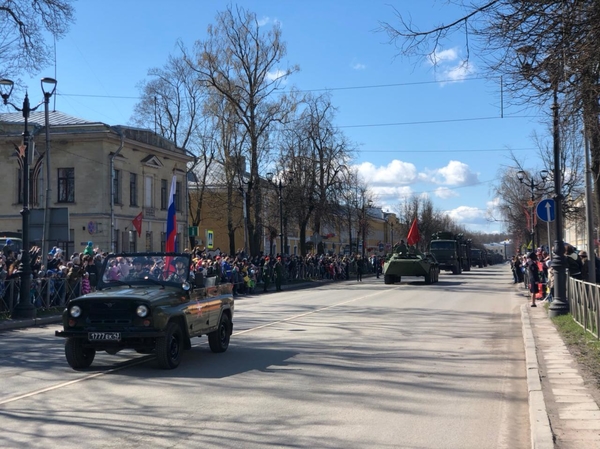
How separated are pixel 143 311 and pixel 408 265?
29.4 meters

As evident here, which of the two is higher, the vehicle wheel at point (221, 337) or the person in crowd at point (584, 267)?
the person in crowd at point (584, 267)

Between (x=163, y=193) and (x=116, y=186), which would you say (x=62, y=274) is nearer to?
(x=116, y=186)

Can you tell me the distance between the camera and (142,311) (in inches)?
395

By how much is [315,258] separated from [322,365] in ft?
124

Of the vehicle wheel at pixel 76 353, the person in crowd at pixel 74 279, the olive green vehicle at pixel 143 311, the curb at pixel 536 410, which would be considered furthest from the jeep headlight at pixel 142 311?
the person in crowd at pixel 74 279

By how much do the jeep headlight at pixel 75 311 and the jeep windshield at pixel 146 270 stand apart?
104cm

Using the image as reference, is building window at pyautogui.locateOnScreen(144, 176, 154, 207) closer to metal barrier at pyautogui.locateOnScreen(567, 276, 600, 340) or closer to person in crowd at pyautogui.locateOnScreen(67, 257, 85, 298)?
person in crowd at pyautogui.locateOnScreen(67, 257, 85, 298)

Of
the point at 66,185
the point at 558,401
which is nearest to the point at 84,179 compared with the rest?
the point at 66,185

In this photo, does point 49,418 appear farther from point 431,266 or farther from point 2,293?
point 431,266

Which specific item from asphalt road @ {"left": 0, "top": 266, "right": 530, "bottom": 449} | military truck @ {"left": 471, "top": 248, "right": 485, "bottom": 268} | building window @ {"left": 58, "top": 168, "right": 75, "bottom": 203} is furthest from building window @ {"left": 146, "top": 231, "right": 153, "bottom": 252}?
military truck @ {"left": 471, "top": 248, "right": 485, "bottom": 268}

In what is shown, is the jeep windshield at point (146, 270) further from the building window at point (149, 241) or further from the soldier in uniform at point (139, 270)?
the building window at point (149, 241)

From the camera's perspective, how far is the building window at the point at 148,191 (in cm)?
4856

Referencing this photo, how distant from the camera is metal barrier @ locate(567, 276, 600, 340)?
41.3 feet

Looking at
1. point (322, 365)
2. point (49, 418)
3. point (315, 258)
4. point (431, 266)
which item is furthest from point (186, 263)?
point (315, 258)
